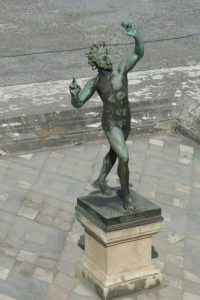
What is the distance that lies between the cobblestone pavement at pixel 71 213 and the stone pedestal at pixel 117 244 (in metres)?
0.21

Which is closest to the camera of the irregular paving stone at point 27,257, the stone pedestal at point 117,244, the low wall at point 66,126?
the stone pedestal at point 117,244

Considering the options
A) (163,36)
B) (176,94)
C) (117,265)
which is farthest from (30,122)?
(163,36)

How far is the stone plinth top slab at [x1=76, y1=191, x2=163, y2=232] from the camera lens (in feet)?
25.2

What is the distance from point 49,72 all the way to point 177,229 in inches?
281

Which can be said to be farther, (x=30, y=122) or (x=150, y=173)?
(x=30, y=122)

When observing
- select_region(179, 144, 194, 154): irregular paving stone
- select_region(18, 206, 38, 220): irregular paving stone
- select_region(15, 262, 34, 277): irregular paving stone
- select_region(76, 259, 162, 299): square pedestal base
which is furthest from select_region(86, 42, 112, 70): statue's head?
select_region(179, 144, 194, 154): irregular paving stone

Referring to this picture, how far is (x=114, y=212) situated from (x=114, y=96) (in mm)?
1409

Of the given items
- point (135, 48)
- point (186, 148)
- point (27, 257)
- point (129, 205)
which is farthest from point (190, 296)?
point (186, 148)

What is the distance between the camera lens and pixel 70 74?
1561cm

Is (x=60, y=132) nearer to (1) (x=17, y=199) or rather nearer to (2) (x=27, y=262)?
(1) (x=17, y=199)

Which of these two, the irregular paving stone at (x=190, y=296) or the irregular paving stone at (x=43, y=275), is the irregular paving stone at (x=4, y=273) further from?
the irregular paving stone at (x=190, y=296)

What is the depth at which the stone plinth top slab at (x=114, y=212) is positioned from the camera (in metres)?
7.68

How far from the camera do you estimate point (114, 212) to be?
7.77 meters

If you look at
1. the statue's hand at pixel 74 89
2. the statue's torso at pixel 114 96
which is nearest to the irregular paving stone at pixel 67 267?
the statue's torso at pixel 114 96
